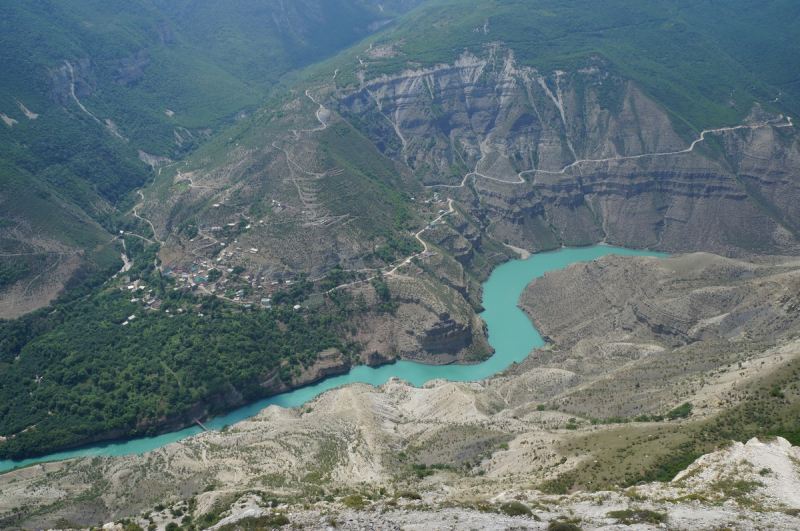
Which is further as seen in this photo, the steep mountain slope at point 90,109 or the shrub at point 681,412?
the steep mountain slope at point 90,109

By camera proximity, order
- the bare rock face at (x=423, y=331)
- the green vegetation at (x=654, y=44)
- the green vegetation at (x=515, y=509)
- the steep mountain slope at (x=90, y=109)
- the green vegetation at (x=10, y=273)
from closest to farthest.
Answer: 1. the green vegetation at (x=515, y=509)
2. the bare rock face at (x=423, y=331)
3. the green vegetation at (x=10, y=273)
4. the steep mountain slope at (x=90, y=109)
5. the green vegetation at (x=654, y=44)

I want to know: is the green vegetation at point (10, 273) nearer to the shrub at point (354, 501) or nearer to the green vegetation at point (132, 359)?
the green vegetation at point (132, 359)

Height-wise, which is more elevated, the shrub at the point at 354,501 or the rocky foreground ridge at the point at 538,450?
the rocky foreground ridge at the point at 538,450

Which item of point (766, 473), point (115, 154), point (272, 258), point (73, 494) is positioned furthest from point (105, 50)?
point (766, 473)

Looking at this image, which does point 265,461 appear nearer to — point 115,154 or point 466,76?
point 115,154

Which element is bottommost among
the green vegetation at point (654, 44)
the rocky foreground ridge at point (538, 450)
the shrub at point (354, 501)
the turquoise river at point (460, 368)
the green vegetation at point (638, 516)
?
the green vegetation at point (638, 516)

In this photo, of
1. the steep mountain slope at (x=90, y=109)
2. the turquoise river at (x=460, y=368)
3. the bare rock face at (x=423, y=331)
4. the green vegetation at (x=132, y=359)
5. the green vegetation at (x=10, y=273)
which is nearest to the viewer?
the turquoise river at (x=460, y=368)

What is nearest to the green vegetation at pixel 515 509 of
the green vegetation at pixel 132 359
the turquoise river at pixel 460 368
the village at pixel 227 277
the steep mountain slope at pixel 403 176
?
the steep mountain slope at pixel 403 176

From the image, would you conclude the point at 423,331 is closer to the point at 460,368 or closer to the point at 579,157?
the point at 460,368
